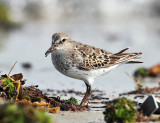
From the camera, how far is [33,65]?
39.0 ft

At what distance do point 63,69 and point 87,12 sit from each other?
19.9 meters

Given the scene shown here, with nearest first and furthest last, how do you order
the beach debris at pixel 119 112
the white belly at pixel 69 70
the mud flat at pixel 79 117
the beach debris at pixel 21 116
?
1. the beach debris at pixel 21 116
2. the beach debris at pixel 119 112
3. the mud flat at pixel 79 117
4. the white belly at pixel 69 70

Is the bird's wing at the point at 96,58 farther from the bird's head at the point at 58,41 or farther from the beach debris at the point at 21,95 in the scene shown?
the beach debris at the point at 21,95

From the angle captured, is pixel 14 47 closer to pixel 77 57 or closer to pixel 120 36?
pixel 120 36

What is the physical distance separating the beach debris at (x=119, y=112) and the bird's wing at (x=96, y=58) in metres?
2.51

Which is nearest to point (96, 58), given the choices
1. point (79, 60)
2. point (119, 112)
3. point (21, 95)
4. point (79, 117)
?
point (79, 60)

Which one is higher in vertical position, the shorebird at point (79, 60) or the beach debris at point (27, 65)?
the beach debris at point (27, 65)

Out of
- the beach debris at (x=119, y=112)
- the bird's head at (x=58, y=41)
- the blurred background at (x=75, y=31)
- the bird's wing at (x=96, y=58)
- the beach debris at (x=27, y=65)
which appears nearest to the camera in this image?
the beach debris at (x=119, y=112)

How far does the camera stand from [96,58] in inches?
294

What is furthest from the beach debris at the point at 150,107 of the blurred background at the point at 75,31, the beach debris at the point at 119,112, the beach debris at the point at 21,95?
the blurred background at the point at 75,31

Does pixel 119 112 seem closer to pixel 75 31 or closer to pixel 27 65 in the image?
pixel 27 65

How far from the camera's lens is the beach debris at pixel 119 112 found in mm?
4480

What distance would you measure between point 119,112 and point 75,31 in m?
16.3

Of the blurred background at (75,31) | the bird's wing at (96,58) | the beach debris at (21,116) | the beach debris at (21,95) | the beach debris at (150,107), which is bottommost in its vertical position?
the beach debris at (21,116)
